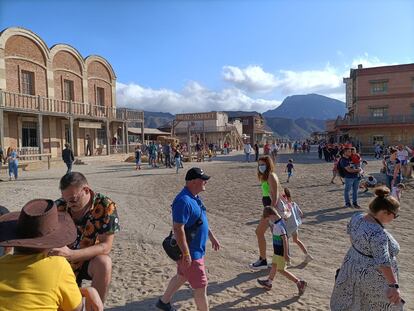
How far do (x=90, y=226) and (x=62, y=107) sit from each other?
24.9 meters

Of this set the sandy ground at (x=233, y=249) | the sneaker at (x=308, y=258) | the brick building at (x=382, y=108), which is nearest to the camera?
the sandy ground at (x=233, y=249)

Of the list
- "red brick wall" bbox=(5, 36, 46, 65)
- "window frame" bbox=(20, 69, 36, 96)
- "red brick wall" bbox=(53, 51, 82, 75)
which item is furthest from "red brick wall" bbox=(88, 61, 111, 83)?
"window frame" bbox=(20, 69, 36, 96)

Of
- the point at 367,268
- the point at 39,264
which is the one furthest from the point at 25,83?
the point at 367,268

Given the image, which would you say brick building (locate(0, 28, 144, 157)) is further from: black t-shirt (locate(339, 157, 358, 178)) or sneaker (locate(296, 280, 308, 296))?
sneaker (locate(296, 280, 308, 296))

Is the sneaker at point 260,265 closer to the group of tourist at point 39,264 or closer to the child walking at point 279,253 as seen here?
the child walking at point 279,253

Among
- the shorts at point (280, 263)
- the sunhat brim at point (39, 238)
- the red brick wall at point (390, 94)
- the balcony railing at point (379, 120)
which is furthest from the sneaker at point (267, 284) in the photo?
the red brick wall at point (390, 94)

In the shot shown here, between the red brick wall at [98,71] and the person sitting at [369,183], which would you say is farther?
the red brick wall at [98,71]

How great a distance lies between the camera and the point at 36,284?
5.82ft

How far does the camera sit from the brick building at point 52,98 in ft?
73.4

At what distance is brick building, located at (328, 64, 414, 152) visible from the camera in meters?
38.1

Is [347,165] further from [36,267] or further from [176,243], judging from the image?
[36,267]

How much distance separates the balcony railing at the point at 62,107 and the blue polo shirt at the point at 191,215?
68.4ft

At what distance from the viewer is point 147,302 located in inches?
155

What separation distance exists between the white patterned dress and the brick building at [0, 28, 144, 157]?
22.0 m
